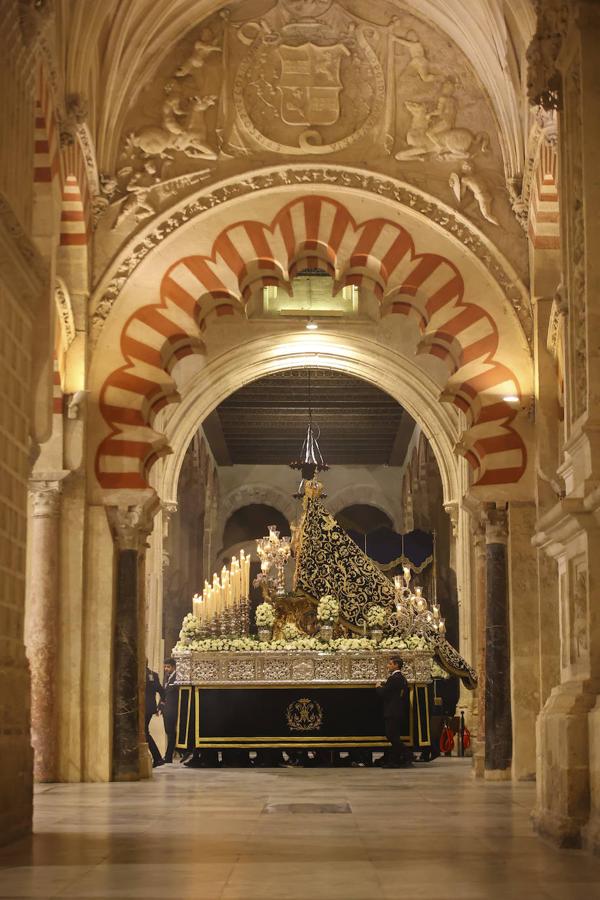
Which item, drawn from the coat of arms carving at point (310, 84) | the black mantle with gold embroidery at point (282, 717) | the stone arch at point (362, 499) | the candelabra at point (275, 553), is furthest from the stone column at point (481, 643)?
the stone arch at point (362, 499)

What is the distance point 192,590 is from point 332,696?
450 inches

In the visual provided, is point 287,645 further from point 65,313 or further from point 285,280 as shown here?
point 65,313

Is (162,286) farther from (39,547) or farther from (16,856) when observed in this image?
(16,856)

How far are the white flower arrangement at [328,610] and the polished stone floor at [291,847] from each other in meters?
4.16

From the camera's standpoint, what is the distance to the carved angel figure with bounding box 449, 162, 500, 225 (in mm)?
11586

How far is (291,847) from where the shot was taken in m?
6.20

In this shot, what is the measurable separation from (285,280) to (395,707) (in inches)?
177

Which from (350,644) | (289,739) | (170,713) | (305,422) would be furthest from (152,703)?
(305,422)

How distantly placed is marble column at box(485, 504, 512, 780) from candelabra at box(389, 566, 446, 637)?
10.9 ft

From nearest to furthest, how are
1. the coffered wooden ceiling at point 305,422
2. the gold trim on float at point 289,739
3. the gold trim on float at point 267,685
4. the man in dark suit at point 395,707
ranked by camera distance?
the man in dark suit at point 395,707 < the gold trim on float at point 289,739 < the gold trim on float at point 267,685 < the coffered wooden ceiling at point 305,422

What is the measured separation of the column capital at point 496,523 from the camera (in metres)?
11.5

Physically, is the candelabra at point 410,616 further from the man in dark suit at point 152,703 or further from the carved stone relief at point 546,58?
the carved stone relief at point 546,58

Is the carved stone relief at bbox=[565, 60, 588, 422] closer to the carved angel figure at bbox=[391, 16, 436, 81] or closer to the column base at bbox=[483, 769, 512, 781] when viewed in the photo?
the carved angel figure at bbox=[391, 16, 436, 81]

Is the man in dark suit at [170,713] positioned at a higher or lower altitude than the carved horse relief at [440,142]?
lower
